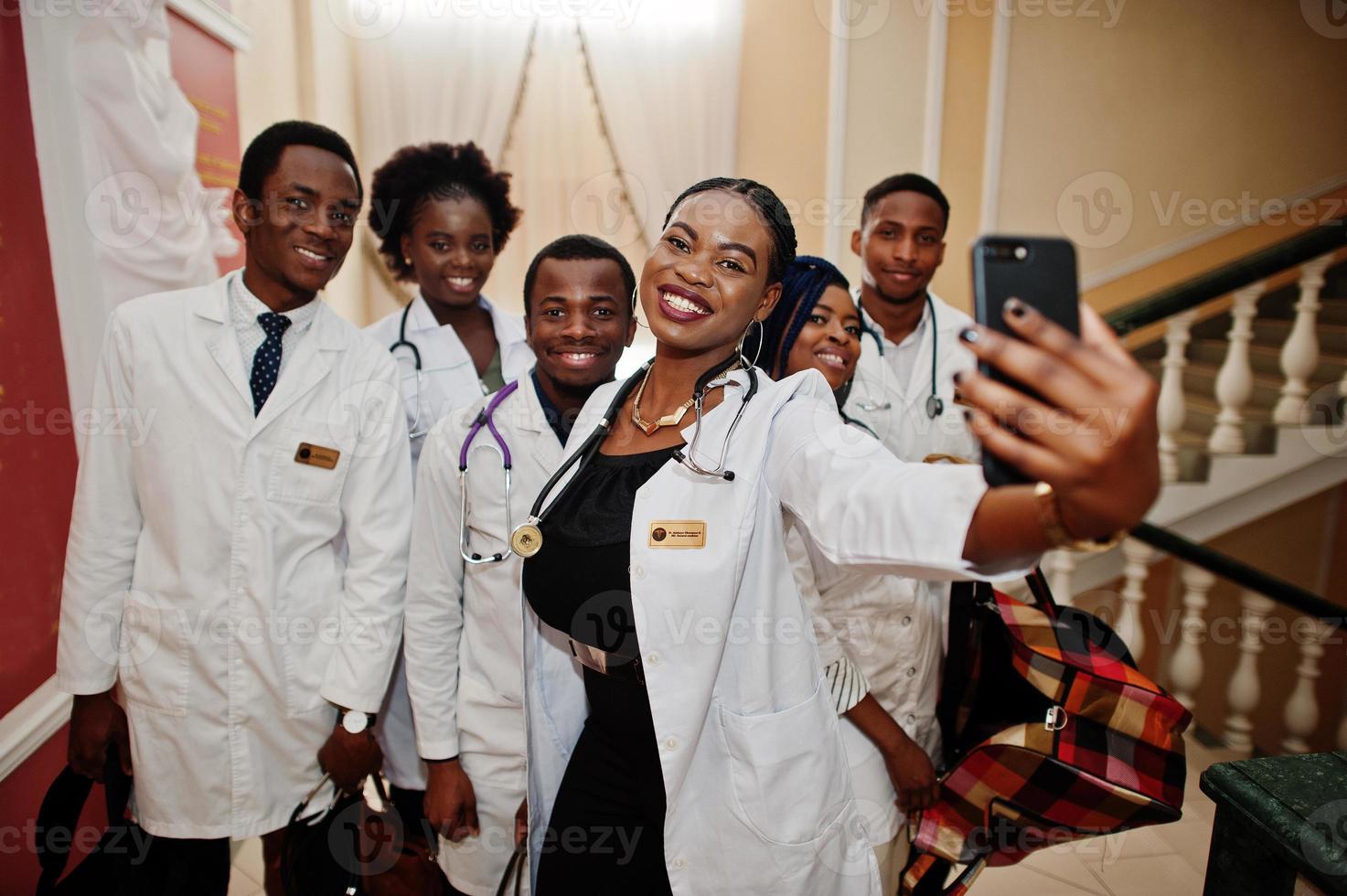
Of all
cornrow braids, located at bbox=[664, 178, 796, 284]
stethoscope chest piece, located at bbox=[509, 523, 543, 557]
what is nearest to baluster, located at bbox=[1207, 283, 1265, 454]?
cornrow braids, located at bbox=[664, 178, 796, 284]

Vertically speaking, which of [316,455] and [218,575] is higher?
[316,455]

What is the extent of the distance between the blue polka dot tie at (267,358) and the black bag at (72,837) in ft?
2.39

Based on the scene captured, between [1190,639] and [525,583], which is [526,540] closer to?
[525,583]

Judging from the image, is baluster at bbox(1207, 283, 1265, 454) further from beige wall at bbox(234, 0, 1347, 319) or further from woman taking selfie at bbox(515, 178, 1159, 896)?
woman taking selfie at bbox(515, 178, 1159, 896)

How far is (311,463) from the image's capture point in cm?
141

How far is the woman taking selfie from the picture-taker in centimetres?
100

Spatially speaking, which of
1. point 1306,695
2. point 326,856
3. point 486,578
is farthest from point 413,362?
point 1306,695

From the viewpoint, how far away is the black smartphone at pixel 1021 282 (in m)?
0.63

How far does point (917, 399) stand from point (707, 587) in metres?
1.23

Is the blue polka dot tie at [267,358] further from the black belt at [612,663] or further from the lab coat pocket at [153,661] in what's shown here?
the black belt at [612,663]

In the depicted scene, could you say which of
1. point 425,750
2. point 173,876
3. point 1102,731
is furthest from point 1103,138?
point 173,876

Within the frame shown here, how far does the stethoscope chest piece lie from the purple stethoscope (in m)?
0.16

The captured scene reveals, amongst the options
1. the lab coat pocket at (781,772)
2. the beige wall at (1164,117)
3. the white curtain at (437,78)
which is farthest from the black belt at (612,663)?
the beige wall at (1164,117)

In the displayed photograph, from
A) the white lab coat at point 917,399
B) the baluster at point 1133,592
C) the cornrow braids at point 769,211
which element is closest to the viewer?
the cornrow braids at point 769,211
